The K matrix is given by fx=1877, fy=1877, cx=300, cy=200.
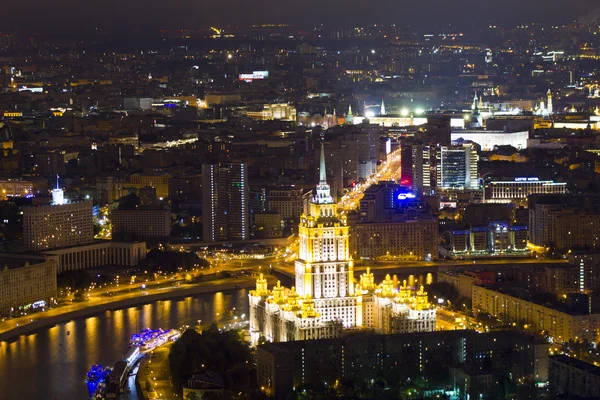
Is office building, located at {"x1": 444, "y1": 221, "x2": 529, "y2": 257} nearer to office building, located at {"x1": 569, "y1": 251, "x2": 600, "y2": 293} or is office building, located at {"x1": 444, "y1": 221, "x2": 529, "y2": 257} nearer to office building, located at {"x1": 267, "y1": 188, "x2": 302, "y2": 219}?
office building, located at {"x1": 569, "y1": 251, "x2": 600, "y2": 293}

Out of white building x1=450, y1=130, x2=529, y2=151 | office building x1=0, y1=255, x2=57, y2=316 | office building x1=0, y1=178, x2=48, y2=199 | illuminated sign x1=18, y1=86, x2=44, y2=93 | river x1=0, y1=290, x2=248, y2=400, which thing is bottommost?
river x1=0, y1=290, x2=248, y2=400

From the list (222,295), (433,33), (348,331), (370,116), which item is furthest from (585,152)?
(433,33)

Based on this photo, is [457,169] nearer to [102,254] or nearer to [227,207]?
[227,207]

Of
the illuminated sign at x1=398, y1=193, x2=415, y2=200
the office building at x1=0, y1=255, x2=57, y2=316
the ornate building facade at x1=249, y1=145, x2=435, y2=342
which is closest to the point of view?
the ornate building facade at x1=249, y1=145, x2=435, y2=342

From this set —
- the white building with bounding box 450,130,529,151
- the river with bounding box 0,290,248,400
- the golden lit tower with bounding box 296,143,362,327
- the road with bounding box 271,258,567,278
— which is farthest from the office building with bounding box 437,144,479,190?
the golden lit tower with bounding box 296,143,362,327

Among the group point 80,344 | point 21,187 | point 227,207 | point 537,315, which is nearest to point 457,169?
point 227,207
